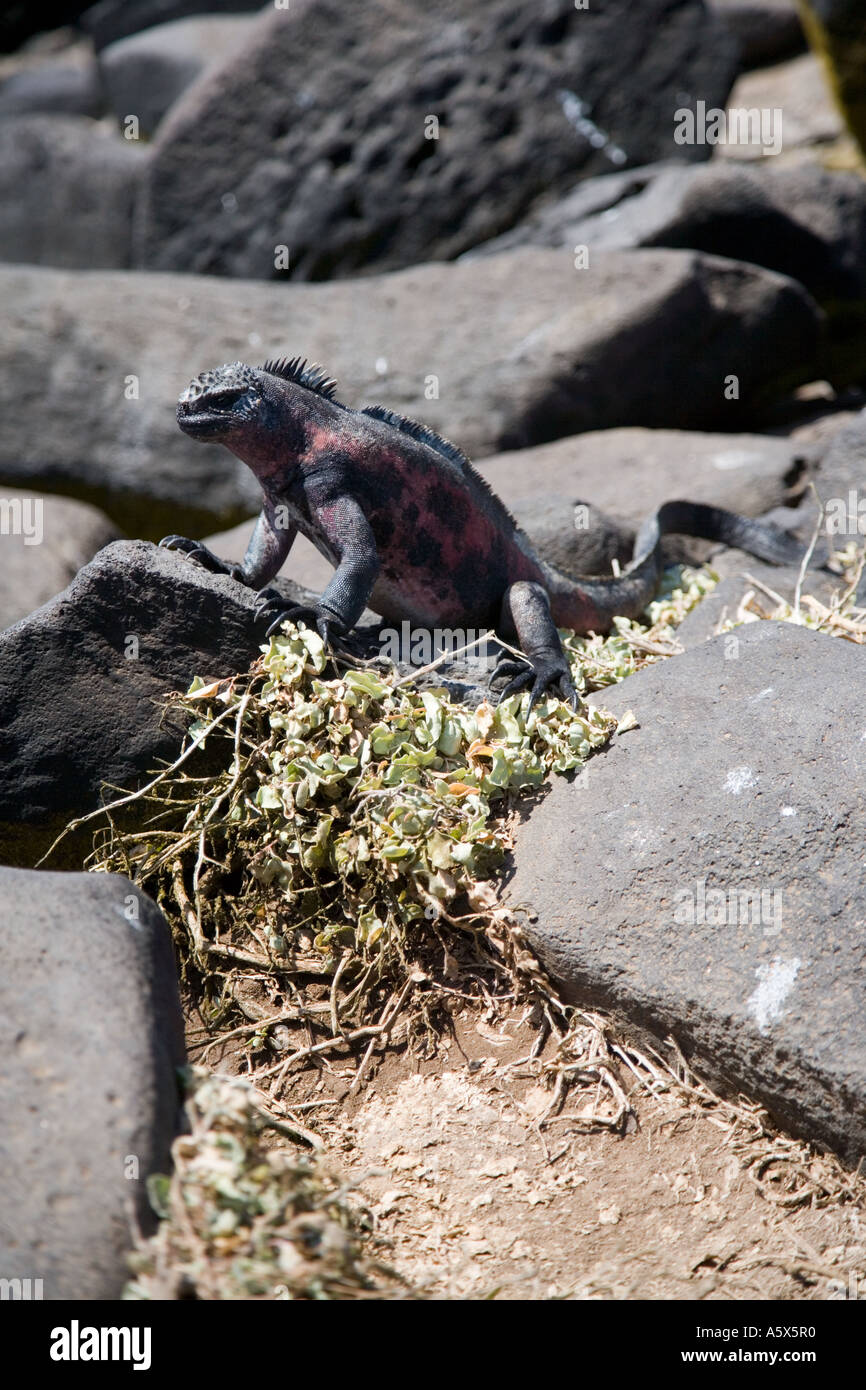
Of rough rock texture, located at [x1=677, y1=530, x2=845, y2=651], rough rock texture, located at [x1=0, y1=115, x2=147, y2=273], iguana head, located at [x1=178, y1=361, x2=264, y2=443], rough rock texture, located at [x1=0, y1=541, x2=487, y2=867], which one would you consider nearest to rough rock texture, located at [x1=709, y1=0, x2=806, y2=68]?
rough rock texture, located at [x1=0, y1=115, x2=147, y2=273]

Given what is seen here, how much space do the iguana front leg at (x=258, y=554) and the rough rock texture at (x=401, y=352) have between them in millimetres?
3066

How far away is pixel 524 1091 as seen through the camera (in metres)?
3.04

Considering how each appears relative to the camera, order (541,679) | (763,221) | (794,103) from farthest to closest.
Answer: (794,103) < (763,221) < (541,679)

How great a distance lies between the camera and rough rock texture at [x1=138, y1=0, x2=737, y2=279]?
8.56m

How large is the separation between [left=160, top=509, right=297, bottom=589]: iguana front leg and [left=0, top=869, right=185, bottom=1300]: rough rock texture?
4.44 ft

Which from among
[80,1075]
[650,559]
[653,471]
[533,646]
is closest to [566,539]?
[650,559]

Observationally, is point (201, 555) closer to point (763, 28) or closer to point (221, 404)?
point (221, 404)

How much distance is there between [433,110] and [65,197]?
387cm

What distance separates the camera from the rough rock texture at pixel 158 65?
1284cm

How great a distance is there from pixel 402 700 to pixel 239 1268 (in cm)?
177

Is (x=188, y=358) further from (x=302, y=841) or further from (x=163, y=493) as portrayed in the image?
(x=302, y=841)

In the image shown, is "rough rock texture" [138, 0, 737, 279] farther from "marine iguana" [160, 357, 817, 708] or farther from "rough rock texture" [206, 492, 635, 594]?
"marine iguana" [160, 357, 817, 708]

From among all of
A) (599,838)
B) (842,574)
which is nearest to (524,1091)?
(599,838)

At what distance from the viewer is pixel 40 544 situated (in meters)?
6.82
